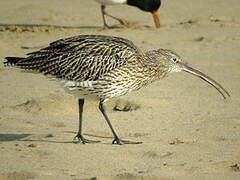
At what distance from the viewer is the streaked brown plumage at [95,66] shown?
7680 mm

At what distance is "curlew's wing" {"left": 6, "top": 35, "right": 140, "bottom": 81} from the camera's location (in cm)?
774

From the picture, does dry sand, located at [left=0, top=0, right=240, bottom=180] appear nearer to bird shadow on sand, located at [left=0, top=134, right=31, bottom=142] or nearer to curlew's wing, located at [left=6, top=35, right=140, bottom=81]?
bird shadow on sand, located at [left=0, top=134, right=31, bottom=142]

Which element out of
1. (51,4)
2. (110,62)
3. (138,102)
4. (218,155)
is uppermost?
(110,62)

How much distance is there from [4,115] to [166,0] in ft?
38.2

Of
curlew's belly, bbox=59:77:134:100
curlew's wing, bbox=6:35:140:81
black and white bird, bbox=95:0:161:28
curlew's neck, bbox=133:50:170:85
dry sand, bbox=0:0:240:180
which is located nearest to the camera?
dry sand, bbox=0:0:240:180

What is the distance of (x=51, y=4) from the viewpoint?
18.3 metres

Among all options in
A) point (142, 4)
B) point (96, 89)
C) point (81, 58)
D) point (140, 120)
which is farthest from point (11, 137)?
point (142, 4)

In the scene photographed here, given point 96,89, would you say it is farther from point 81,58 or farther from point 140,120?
point 140,120

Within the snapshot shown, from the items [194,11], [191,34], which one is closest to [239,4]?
[194,11]

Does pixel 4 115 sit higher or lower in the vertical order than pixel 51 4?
higher

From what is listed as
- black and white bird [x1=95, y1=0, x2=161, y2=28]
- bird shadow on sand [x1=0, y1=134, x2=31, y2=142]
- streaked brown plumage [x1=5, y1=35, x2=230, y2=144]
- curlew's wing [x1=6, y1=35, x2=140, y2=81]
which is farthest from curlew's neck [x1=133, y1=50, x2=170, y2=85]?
black and white bird [x1=95, y1=0, x2=161, y2=28]

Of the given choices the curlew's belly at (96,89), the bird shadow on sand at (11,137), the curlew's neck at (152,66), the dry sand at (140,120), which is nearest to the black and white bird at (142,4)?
the dry sand at (140,120)

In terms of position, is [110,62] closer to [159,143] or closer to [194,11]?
[159,143]

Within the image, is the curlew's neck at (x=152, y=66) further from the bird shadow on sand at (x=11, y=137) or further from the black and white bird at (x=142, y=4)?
the black and white bird at (x=142, y=4)
